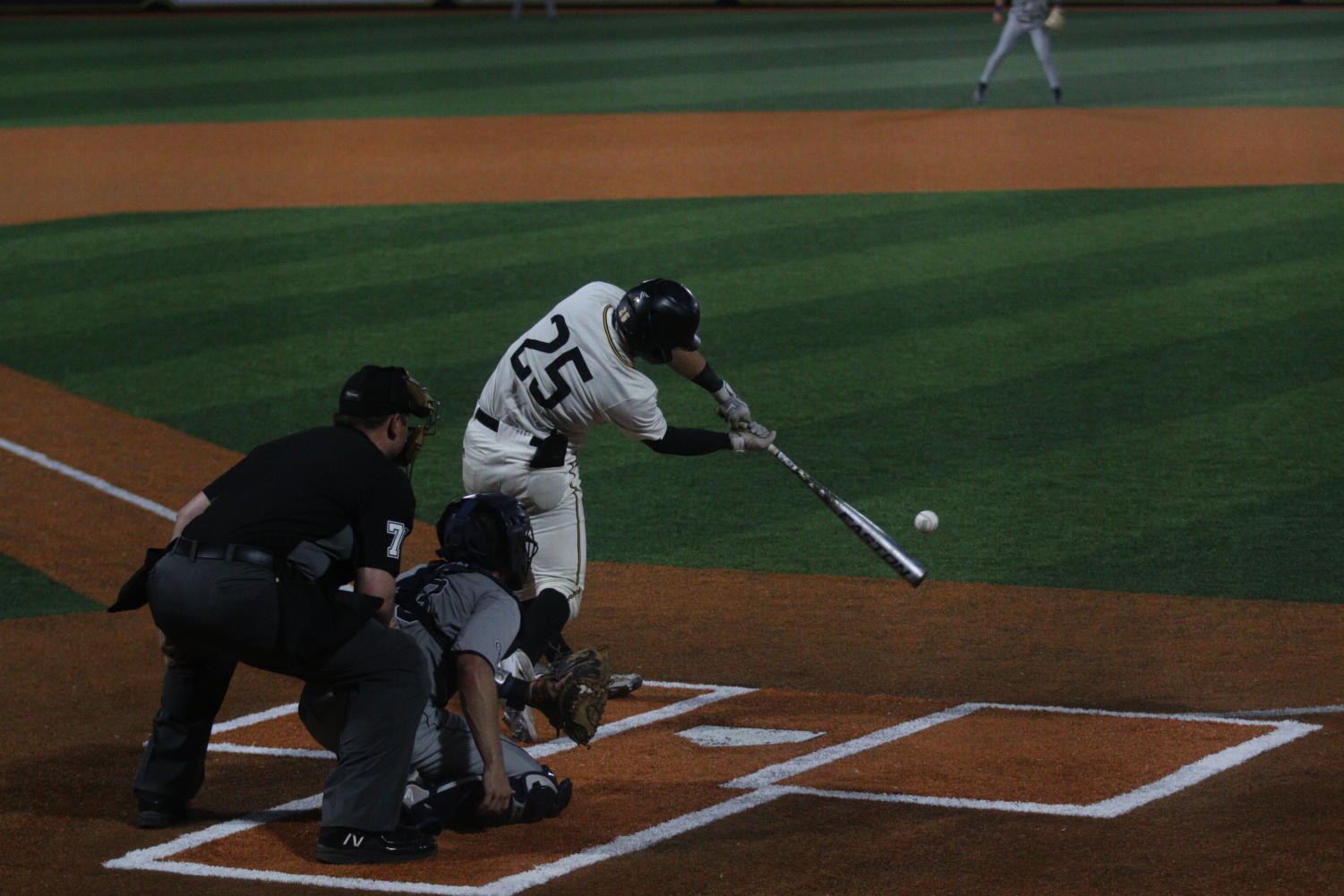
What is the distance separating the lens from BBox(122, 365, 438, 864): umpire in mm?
4824

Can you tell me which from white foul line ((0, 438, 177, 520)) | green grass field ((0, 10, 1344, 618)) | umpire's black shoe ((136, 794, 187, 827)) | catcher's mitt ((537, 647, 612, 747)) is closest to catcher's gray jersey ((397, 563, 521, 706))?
catcher's mitt ((537, 647, 612, 747))

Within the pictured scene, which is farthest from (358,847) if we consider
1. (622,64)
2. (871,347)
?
(622,64)

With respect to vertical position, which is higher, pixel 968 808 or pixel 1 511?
pixel 1 511

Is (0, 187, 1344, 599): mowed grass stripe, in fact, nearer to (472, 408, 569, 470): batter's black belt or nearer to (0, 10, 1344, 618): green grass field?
(0, 10, 1344, 618): green grass field

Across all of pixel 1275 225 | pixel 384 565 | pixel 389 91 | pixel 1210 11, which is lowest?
pixel 384 565

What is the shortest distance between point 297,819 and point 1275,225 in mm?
11263

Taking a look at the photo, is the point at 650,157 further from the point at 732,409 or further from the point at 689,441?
the point at 689,441

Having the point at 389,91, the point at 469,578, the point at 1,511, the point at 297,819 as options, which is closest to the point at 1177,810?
the point at 469,578

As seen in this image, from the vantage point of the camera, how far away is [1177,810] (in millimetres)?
5023

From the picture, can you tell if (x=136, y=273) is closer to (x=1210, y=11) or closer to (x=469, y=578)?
(x=469, y=578)

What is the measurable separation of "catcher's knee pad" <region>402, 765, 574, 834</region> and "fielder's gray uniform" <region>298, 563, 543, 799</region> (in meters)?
0.03

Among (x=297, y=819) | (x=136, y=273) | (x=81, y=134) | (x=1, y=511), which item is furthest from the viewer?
(x=81, y=134)

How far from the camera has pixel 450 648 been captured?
5.25 m

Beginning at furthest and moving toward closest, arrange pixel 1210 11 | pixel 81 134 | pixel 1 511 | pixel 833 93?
pixel 1210 11 < pixel 833 93 < pixel 81 134 < pixel 1 511
